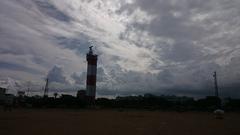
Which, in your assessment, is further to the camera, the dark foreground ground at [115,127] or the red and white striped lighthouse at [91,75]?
the red and white striped lighthouse at [91,75]

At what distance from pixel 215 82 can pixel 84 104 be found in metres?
34.0

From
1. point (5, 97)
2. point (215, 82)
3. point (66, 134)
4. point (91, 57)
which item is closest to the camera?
point (66, 134)

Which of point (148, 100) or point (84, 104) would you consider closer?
point (84, 104)

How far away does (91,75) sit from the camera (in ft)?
226

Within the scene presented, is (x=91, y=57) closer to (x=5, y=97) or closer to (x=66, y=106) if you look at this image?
(x=66, y=106)

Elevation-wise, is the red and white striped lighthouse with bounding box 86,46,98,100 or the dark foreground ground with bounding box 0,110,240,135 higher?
the red and white striped lighthouse with bounding box 86,46,98,100

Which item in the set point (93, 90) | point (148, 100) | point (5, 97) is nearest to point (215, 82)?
point (93, 90)

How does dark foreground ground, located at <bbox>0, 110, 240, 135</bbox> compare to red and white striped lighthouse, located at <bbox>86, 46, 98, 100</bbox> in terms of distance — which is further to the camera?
red and white striped lighthouse, located at <bbox>86, 46, 98, 100</bbox>

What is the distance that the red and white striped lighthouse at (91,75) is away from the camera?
67250 mm

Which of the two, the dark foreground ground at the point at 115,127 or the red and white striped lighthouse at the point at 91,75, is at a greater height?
the red and white striped lighthouse at the point at 91,75

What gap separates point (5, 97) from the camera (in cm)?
8706

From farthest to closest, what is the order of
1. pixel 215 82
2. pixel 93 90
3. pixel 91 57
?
pixel 91 57 → pixel 93 90 → pixel 215 82

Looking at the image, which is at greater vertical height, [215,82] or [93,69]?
[93,69]

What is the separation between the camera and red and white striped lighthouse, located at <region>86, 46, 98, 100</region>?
6725cm
